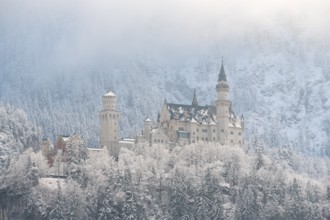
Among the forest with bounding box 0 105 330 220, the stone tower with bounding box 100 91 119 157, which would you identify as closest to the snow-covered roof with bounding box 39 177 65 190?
the forest with bounding box 0 105 330 220

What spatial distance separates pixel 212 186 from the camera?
175500mm

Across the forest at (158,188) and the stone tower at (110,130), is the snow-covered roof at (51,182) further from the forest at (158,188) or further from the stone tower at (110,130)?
the stone tower at (110,130)

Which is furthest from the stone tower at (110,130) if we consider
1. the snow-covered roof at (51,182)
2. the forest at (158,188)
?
the snow-covered roof at (51,182)

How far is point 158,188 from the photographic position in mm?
176000

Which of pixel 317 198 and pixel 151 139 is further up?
pixel 151 139

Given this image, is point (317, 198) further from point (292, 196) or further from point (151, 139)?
point (151, 139)

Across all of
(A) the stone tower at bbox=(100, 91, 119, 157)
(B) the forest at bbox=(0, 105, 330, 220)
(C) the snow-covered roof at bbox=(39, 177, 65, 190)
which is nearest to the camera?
(B) the forest at bbox=(0, 105, 330, 220)

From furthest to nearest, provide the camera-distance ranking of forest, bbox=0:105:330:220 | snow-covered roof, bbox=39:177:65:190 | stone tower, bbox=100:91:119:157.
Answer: stone tower, bbox=100:91:119:157 → snow-covered roof, bbox=39:177:65:190 → forest, bbox=0:105:330:220

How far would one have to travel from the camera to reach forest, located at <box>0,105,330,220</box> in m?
166

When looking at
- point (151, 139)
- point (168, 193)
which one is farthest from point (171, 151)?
point (168, 193)

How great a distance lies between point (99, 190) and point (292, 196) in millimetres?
36284

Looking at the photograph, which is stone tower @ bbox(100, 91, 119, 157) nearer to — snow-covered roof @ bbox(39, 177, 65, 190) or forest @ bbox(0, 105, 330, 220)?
forest @ bbox(0, 105, 330, 220)

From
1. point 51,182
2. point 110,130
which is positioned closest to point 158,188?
point 51,182

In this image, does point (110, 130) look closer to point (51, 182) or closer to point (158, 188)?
point (158, 188)
